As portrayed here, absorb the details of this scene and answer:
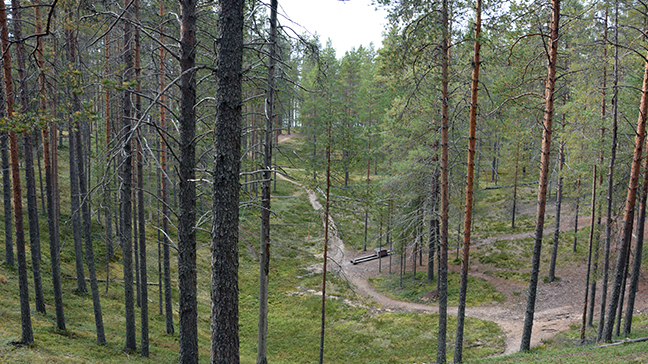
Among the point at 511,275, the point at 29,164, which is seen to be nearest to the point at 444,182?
the point at 29,164

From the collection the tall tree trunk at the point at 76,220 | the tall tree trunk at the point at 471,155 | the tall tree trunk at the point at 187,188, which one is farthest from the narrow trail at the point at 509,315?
the tall tree trunk at the point at 76,220

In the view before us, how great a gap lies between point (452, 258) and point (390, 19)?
790 inches

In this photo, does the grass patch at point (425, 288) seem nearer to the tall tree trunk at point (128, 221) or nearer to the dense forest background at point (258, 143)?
the dense forest background at point (258, 143)

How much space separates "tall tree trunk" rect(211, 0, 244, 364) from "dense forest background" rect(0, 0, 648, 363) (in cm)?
2

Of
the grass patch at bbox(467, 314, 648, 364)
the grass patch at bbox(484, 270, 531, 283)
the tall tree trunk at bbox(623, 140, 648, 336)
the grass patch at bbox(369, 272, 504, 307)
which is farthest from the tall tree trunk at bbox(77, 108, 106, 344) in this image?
the grass patch at bbox(484, 270, 531, 283)

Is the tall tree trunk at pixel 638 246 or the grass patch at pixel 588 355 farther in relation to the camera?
the tall tree trunk at pixel 638 246

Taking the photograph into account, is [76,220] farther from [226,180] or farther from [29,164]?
[226,180]

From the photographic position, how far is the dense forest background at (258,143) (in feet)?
18.0

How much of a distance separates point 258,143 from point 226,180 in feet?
20.2

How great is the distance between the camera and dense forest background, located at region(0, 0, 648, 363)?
18.0 ft

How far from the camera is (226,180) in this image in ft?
15.6

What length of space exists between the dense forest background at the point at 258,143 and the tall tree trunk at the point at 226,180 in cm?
2

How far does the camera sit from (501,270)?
2277 cm

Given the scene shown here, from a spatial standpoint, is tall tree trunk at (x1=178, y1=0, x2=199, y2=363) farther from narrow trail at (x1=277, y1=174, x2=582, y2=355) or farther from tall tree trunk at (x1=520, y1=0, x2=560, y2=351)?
tall tree trunk at (x1=520, y1=0, x2=560, y2=351)
